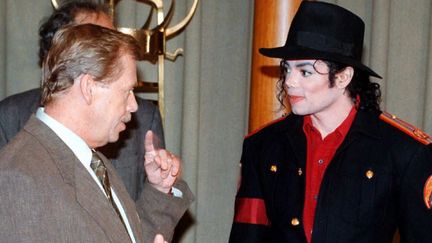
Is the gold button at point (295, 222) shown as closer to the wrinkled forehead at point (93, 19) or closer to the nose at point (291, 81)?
the nose at point (291, 81)

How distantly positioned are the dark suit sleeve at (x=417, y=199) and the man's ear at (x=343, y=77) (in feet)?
0.91

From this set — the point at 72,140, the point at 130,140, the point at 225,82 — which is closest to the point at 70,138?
the point at 72,140

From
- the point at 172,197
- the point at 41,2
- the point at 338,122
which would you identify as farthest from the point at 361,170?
the point at 41,2

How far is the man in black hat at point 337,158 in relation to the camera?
1.83m

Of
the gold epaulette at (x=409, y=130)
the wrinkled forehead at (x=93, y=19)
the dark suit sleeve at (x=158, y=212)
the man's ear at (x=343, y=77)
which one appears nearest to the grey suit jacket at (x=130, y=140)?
the wrinkled forehead at (x=93, y=19)

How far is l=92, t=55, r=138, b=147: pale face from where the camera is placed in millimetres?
1400

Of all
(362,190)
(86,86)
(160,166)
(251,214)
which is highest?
(86,86)

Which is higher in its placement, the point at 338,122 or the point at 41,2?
the point at 41,2

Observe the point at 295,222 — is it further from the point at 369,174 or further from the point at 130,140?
the point at 130,140

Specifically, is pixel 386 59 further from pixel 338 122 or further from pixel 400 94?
pixel 338 122

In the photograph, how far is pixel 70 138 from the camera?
137 cm

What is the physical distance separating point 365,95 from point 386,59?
1121 mm

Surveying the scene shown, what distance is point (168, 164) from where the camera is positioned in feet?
5.41

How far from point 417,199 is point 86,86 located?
957mm
